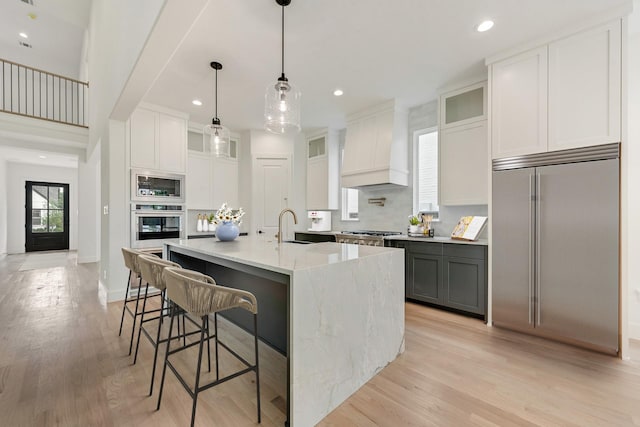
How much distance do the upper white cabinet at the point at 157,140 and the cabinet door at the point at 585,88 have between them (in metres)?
4.78

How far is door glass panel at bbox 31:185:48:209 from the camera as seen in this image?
8.28 meters

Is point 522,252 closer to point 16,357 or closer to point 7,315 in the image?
point 16,357

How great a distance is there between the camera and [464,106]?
11.3 ft

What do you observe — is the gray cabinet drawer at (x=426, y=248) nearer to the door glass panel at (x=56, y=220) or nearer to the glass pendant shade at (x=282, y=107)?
the glass pendant shade at (x=282, y=107)

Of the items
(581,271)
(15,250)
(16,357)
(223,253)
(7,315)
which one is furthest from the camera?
(15,250)

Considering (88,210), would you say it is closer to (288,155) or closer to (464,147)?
(288,155)

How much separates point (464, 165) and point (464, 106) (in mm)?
733

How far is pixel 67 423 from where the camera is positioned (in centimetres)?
153

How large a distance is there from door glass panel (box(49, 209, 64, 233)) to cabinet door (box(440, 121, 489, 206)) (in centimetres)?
1093

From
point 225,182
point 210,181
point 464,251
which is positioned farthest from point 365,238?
point 210,181

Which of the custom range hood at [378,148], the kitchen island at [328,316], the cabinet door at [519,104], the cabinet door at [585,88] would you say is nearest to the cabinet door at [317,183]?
the custom range hood at [378,148]

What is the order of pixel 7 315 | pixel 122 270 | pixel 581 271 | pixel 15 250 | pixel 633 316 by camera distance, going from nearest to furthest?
1. pixel 581 271
2. pixel 633 316
3. pixel 7 315
4. pixel 122 270
5. pixel 15 250

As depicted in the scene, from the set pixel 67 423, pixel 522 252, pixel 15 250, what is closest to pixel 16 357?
pixel 67 423

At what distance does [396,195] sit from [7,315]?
5138 millimetres
